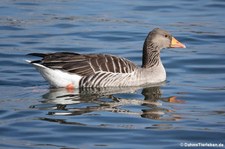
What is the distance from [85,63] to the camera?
46.0 feet

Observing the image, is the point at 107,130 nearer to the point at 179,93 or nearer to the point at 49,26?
the point at 179,93

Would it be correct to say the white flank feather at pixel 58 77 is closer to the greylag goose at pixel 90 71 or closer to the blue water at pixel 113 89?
the greylag goose at pixel 90 71

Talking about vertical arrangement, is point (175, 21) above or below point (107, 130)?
above

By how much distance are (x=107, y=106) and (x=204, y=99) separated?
77.7 inches

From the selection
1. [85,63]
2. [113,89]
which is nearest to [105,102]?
[113,89]

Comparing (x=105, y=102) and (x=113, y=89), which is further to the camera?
(x=113, y=89)

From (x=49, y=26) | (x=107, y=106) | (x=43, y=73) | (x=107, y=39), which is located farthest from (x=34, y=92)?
(x=49, y=26)

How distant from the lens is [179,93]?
1388 centimetres

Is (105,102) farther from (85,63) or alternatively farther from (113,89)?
(85,63)

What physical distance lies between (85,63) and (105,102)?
1381 millimetres

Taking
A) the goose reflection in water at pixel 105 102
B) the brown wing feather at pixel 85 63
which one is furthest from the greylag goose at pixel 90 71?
the goose reflection in water at pixel 105 102

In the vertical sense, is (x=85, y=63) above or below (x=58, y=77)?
above

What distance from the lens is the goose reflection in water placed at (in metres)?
12.1

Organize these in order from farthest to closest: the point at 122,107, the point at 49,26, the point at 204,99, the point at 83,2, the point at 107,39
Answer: the point at 83,2, the point at 49,26, the point at 107,39, the point at 204,99, the point at 122,107
